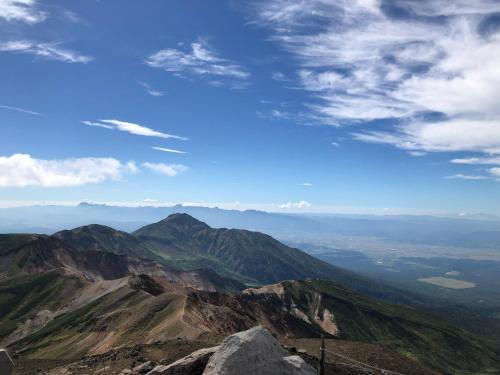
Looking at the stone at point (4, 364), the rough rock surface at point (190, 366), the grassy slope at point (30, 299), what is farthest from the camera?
the grassy slope at point (30, 299)

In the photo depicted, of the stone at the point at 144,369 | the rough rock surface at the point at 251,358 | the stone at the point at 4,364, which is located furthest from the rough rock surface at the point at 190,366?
the stone at the point at 4,364

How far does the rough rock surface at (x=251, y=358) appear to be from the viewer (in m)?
28.8

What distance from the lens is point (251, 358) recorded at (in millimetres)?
29344

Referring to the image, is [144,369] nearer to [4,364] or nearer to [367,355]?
[4,364]

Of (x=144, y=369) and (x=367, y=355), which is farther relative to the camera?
(x=367, y=355)

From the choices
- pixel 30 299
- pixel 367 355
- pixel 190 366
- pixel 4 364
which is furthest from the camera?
pixel 30 299

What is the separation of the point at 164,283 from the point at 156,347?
139975 millimetres

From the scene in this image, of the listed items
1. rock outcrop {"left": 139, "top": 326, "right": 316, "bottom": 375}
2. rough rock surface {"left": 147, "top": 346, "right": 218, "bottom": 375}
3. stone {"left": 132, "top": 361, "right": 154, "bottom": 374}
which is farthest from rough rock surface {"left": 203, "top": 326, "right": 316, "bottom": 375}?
stone {"left": 132, "top": 361, "right": 154, "bottom": 374}

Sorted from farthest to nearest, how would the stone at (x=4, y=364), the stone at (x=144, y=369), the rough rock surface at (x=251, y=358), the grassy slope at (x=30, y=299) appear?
the grassy slope at (x=30, y=299)
the stone at (x=144, y=369)
the rough rock surface at (x=251, y=358)
the stone at (x=4, y=364)

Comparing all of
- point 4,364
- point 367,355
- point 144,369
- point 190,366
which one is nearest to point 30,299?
point 367,355

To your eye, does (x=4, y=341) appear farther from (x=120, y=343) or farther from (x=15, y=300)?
(x=120, y=343)

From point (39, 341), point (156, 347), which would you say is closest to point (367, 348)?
point (156, 347)

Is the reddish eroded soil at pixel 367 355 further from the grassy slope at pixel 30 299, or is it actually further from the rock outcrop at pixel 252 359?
the grassy slope at pixel 30 299

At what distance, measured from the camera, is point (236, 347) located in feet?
96.7
